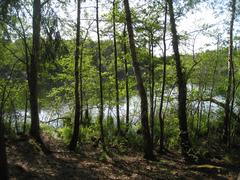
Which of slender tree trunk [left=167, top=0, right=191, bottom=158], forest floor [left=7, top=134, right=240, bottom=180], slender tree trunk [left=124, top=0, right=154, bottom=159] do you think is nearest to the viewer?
forest floor [left=7, top=134, right=240, bottom=180]

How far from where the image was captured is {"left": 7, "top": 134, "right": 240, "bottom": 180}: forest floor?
29.0 feet

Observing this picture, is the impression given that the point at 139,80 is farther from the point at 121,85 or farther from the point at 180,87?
the point at 121,85

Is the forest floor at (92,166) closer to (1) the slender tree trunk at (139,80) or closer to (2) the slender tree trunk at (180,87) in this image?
(1) the slender tree trunk at (139,80)

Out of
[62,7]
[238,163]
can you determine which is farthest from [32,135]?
[238,163]

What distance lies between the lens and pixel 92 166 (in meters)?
10.1

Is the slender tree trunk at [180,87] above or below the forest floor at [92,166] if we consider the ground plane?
above

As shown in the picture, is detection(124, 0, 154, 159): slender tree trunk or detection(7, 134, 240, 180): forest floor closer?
detection(7, 134, 240, 180): forest floor

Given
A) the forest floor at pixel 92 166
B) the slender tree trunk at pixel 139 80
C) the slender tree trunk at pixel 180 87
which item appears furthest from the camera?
the slender tree trunk at pixel 180 87

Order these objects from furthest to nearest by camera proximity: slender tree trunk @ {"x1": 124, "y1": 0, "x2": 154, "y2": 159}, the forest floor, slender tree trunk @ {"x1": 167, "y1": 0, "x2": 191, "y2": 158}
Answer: slender tree trunk @ {"x1": 167, "y1": 0, "x2": 191, "y2": 158}
slender tree trunk @ {"x1": 124, "y1": 0, "x2": 154, "y2": 159}
the forest floor

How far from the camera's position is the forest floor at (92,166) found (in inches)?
348

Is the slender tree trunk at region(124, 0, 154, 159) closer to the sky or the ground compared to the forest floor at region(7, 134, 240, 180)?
closer to the sky

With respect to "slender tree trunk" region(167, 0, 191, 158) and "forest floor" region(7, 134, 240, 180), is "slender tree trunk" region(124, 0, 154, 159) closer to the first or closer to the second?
"forest floor" region(7, 134, 240, 180)

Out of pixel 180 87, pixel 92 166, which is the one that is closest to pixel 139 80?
pixel 180 87

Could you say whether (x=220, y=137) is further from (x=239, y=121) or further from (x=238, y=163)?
(x=238, y=163)
